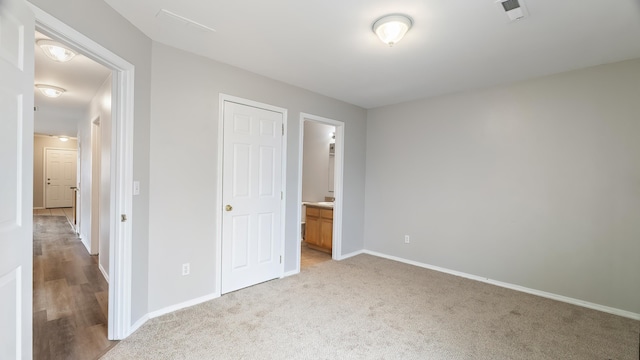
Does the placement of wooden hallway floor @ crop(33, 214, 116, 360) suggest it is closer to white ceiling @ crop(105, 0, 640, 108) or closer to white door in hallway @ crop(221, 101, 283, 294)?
white door in hallway @ crop(221, 101, 283, 294)

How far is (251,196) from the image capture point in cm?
322

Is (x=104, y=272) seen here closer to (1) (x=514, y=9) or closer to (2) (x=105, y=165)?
(2) (x=105, y=165)

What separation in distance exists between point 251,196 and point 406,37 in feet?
7.23

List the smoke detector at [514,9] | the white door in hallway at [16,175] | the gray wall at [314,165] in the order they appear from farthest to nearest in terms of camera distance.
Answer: the gray wall at [314,165]
the smoke detector at [514,9]
the white door in hallway at [16,175]

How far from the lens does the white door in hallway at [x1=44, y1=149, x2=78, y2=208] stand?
30.0 ft

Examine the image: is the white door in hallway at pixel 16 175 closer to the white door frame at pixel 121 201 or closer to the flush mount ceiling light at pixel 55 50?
the white door frame at pixel 121 201

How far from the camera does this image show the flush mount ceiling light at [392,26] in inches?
80.3

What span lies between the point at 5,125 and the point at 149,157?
130cm

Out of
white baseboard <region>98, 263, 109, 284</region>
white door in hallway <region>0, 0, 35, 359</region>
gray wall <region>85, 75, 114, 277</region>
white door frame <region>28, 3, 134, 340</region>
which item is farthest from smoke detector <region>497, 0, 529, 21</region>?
white baseboard <region>98, 263, 109, 284</region>

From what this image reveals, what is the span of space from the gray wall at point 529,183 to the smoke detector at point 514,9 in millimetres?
1565

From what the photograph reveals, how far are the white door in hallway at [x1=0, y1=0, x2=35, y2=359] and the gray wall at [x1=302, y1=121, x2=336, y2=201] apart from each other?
476 cm

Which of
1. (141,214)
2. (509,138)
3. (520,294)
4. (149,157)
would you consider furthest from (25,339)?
(509,138)

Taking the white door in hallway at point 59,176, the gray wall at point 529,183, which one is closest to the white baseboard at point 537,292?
the gray wall at point 529,183

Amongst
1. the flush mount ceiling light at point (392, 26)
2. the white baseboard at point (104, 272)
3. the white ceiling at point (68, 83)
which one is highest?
the flush mount ceiling light at point (392, 26)
